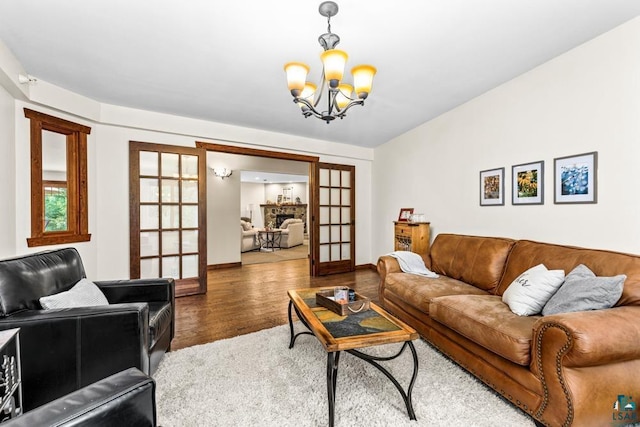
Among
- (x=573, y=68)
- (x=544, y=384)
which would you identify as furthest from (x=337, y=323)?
(x=573, y=68)

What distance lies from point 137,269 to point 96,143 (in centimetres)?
165

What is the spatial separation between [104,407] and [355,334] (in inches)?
44.3

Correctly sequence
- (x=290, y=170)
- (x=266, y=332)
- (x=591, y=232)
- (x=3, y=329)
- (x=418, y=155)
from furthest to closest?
(x=290, y=170) → (x=418, y=155) → (x=266, y=332) → (x=591, y=232) → (x=3, y=329)

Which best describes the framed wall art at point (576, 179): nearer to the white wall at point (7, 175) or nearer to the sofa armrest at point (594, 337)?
the sofa armrest at point (594, 337)

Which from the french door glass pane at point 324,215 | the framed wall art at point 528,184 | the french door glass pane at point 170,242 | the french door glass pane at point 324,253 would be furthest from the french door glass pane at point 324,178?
the framed wall art at point 528,184

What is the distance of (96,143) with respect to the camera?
11.2ft

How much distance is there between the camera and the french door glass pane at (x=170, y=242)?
12.6 ft

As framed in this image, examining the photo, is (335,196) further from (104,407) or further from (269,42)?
(104,407)

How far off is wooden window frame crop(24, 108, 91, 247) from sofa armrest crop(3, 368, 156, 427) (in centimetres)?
272

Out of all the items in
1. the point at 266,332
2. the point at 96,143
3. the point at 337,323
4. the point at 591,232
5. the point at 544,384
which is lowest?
the point at 266,332

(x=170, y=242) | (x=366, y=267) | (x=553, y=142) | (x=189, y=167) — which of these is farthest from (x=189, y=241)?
(x=553, y=142)

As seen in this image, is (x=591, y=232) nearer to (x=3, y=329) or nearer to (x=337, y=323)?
(x=337, y=323)

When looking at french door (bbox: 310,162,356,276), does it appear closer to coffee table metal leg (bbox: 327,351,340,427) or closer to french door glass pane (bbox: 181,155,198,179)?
french door glass pane (bbox: 181,155,198,179)

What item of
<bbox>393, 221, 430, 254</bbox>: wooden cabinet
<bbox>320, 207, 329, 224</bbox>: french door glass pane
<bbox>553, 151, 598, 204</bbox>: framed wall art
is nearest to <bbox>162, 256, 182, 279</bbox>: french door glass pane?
<bbox>320, 207, 329, 224</bbox>: french door glass pane
